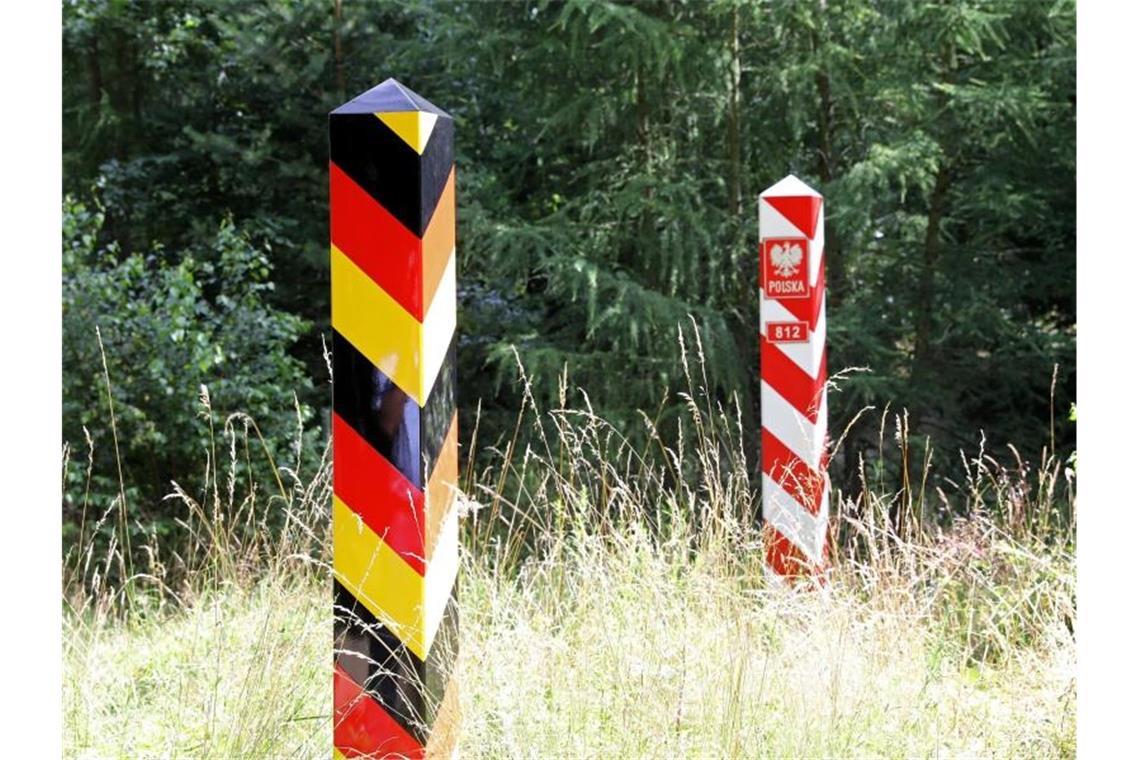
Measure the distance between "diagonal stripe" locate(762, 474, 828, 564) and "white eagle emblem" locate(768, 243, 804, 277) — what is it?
67 centimetres

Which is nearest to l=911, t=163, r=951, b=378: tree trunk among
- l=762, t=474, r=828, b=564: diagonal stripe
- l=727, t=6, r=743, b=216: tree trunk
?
l=727, t=6, r=743, b=216: tree trunk

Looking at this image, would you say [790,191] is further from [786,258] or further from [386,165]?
[386,165]

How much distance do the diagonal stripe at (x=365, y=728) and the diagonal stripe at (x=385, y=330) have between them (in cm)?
55

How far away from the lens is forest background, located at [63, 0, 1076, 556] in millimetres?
7461

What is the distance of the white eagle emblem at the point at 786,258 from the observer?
414cm

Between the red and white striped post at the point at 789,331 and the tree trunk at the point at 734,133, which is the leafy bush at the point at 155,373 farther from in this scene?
the red and white striped post at the point at 789,331

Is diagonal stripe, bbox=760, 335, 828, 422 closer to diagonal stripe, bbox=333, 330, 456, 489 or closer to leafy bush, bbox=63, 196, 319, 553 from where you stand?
diagonal stripe, bbox=333, 330, 456, 489

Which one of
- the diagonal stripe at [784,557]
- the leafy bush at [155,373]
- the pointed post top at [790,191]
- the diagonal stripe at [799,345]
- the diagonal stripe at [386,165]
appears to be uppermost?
the diagonal stripe at [386,165]

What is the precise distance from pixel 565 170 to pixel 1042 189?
3.30 m

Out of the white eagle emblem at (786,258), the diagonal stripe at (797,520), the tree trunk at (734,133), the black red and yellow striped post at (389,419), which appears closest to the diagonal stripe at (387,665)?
the black red and yellow striped post at (389,419)

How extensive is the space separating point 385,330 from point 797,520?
1.85m

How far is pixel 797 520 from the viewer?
3.75 meters

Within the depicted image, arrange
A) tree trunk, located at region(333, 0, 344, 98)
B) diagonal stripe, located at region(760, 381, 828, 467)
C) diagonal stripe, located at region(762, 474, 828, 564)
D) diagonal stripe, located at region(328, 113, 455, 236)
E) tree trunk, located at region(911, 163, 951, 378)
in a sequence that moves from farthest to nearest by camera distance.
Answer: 1. tree trunk, located at region(333, 0, 344, 98)
2. tree trunk, located at region(911, 163, 951, 378)
3. diagonal stripe, located at region(760, 381, 828, 467)
4. diagonal stripe, located at region(762, 474, 828, 564)
5. diagonal stripe, located at region(328, 113, 455, 236)

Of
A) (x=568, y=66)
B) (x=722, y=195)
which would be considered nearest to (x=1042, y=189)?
(x=722, y=195)
